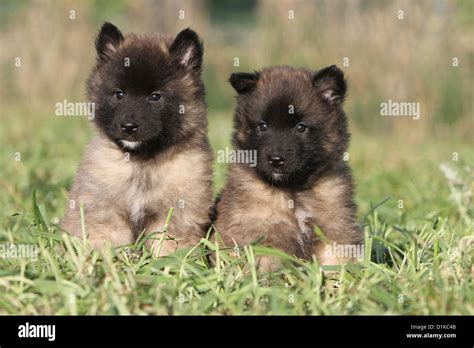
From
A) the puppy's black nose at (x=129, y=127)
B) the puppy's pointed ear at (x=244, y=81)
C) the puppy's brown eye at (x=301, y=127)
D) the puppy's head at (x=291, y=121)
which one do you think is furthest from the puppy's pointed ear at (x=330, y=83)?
the puppy's black nose at (x=129, y=127)

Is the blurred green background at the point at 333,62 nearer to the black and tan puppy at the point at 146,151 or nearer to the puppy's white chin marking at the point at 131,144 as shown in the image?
the black and tan puppy at the point at 146,151

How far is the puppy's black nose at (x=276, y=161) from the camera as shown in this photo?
18.0 ft

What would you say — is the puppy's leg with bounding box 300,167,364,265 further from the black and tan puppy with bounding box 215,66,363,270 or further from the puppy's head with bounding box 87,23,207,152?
the puppy's head with bounding box 87,23,207,152

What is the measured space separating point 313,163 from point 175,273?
4.38ft

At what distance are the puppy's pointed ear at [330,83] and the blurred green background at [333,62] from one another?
4.34m

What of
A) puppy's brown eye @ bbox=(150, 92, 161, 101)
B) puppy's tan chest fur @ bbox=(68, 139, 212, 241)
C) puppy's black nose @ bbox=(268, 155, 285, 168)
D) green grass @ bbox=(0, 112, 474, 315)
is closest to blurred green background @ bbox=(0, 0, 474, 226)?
green grass @ bbox=(0, 112, 474, 315)

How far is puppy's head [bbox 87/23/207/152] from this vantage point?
5.59 m

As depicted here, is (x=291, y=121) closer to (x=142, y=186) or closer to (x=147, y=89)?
(x=147, y=89)

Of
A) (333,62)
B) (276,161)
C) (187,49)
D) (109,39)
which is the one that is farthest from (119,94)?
(333,62)

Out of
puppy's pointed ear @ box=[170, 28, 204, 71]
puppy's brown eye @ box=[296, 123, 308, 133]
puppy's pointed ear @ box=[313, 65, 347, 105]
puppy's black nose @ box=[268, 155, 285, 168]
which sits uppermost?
puppy's pointed ear @ box=[170, 28, 204, 71]

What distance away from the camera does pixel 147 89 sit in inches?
222

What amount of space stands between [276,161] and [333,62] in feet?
31.0

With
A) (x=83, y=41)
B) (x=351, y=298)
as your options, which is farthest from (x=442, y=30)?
(x=351, y=298)
